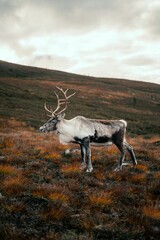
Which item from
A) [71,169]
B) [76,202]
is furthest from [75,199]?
[71,169]

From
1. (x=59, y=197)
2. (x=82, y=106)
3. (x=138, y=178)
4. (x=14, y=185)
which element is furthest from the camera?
(x=82, y=106)

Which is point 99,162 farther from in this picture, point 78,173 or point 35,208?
point 35,208

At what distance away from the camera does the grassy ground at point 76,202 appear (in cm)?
525

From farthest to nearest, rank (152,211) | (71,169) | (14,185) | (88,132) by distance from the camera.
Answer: (88,132) < (71,169) < (14,185) < (152,211)

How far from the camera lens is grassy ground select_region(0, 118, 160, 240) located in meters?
5.25

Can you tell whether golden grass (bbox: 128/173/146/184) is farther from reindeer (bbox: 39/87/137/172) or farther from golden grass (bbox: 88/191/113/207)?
golden grass (bbox: 88/191/113/207)

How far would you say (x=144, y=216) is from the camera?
6.07 m

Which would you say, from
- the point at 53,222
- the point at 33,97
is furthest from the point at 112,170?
the point at 33,97

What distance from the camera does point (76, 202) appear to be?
21.9ft

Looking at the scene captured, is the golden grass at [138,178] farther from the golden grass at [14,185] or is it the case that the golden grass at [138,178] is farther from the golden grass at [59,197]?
the golden grass at [14,185]

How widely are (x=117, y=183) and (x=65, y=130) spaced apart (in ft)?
9.99

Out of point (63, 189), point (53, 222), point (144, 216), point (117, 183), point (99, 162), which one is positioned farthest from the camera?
point (99, 162)

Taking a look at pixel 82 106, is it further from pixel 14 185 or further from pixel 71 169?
pixel 14 185

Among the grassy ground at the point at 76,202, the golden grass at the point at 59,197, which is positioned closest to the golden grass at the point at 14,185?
the grassy ground at the point at 76,202
